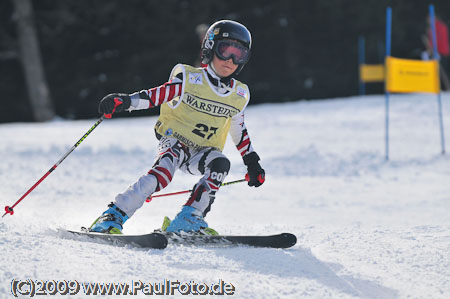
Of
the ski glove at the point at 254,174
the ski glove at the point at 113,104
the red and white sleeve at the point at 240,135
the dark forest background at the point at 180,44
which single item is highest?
the dark forest background at the point at 180,44

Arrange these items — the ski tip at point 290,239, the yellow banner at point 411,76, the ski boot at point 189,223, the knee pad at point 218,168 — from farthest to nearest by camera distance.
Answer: the yellow banner at point 411,76 → the knee pad at point 218,168 → the ski boot at point 189,223 → the ski tip at point 290,239

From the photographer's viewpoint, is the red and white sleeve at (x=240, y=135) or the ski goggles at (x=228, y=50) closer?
the ski goggles at (x=228, y=50)

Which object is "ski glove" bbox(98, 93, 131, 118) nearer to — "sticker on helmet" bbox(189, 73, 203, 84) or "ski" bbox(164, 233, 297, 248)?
"sticker on helmet" bbox(189, 73, 203, 84)

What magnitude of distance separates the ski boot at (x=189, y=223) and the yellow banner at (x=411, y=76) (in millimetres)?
5793

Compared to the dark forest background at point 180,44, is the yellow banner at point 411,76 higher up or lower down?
lower down

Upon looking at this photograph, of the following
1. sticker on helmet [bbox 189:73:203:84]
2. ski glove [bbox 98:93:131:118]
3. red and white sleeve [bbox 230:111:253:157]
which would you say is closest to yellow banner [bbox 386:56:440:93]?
red and white sleeve [bbox 230:111:253:157]

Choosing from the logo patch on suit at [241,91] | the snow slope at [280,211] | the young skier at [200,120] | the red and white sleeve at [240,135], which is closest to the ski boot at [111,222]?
the young skier at [200,120]

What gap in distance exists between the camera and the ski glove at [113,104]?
11.4ft

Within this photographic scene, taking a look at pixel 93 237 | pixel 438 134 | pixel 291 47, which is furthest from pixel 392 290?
pixel 291 47

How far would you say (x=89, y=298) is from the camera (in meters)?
2.34

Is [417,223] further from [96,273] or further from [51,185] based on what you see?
[51,185]

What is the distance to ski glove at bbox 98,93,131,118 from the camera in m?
3.48

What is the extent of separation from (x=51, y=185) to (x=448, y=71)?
67.6ft

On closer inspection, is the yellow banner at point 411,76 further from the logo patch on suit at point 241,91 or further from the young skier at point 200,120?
the young skier at point 200,120
